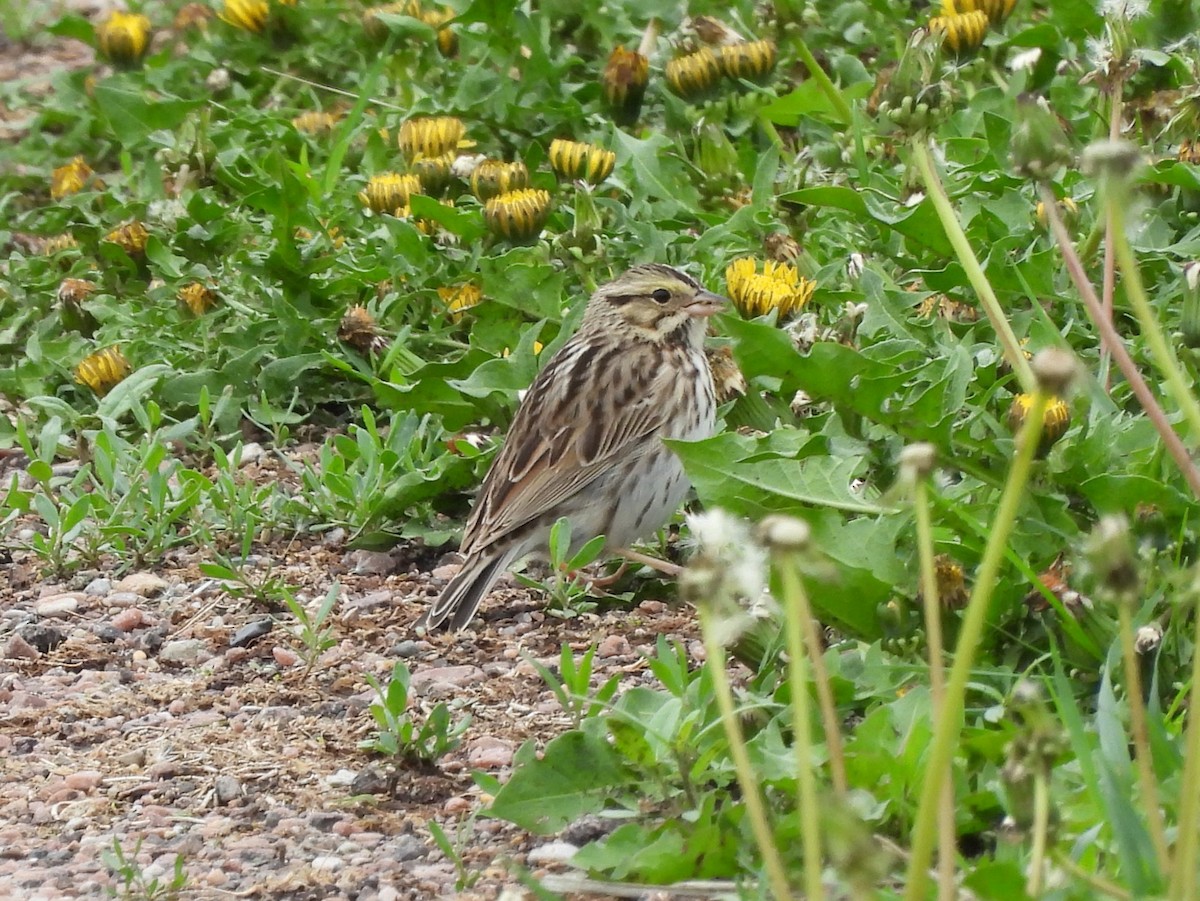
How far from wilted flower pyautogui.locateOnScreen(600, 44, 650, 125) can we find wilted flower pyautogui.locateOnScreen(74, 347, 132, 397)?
215cm

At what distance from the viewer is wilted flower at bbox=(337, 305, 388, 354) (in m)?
5.93

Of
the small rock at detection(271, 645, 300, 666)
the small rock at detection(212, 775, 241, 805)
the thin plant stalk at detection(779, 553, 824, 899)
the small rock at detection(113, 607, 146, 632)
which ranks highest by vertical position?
the thin plant stalk at detection(779, 553, 824, 899)

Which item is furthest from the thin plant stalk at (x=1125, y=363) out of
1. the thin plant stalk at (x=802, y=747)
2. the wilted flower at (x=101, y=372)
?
the wilted flower at (x=101, y=372)

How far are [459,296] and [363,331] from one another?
36 cm

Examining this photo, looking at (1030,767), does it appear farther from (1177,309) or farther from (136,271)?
(136,271)

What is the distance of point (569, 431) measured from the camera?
17.1ft

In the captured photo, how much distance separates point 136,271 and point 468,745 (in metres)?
3.41

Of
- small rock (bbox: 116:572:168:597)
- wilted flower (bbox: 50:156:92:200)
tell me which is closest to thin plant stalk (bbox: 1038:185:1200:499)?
small rock (bbox: 116:572:168:597)

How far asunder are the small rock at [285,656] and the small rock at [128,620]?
0.44m

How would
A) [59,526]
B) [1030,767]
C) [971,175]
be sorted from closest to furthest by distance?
[1030,767] → [59,526] → [971,175]

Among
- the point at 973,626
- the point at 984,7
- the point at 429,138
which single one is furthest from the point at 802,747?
the point at 429,138

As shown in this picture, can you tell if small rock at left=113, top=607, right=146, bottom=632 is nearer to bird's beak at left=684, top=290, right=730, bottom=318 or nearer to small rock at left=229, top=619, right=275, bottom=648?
small rock at left=229, top=619, right=275, bottom=648

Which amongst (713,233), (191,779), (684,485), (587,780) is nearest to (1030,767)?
(587,780)

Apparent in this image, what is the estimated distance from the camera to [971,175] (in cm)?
549
